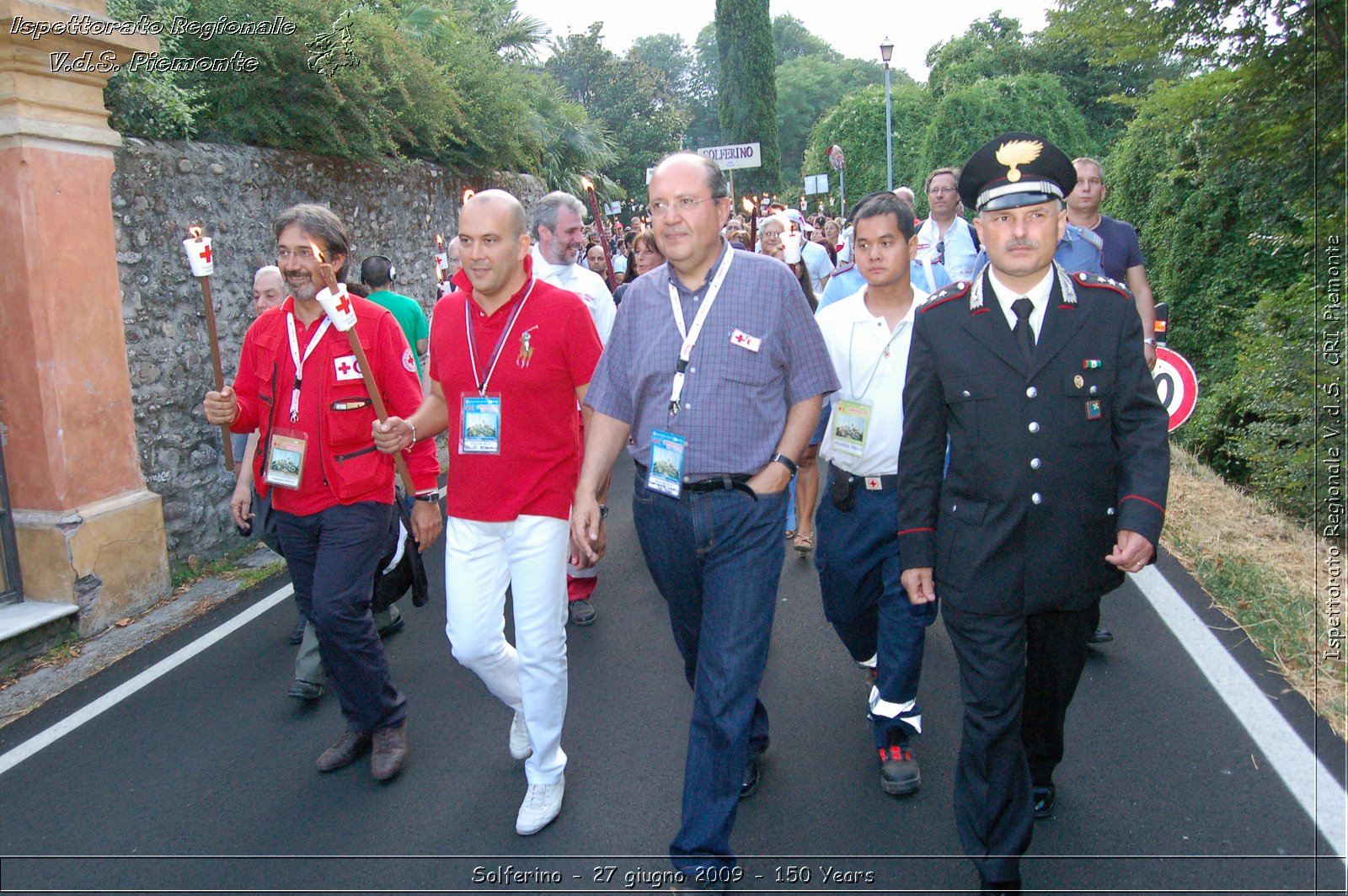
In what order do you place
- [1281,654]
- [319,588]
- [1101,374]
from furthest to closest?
[1281,654]
[319,588]
[1101,374]

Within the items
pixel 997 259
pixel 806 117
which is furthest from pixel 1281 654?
pixel 806 117

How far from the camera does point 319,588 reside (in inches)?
154

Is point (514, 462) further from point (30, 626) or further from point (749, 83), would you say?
point (749, 83)

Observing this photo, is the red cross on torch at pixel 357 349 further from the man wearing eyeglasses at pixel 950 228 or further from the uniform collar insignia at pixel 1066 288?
the man wearing eyeglasses at pixel 950 228

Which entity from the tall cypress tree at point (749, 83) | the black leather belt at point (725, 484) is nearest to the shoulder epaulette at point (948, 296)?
the black leather belt at point (725, 484)

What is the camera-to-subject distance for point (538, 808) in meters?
3.56

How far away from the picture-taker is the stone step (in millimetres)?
5336

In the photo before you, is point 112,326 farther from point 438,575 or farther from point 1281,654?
point 1281,654

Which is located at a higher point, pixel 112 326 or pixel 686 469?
pixel 112 326

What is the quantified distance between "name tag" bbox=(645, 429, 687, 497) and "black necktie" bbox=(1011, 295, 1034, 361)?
102 centimetres

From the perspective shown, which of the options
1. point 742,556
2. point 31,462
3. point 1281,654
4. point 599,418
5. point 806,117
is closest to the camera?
point 742,556

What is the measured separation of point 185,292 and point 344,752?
4466 mm

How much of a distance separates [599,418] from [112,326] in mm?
4169

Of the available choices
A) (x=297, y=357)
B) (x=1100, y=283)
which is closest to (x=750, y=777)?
(x=1100, y=283)
